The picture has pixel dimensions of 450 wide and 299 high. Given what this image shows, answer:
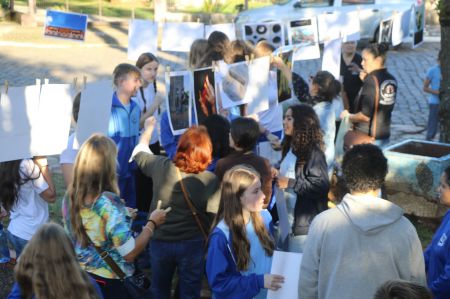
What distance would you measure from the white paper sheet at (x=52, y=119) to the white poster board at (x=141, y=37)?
9.60 ft

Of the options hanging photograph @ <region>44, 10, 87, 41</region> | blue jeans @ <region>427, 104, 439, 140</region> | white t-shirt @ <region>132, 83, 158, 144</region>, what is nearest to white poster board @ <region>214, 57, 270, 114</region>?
white t-shirt @ <region>132, 83, 158, 144</region>

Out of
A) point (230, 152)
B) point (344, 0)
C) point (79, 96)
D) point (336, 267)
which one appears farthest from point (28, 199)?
point (344, 0)

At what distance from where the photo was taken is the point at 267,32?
9.76 m

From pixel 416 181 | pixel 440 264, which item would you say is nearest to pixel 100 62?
pixel 416 181

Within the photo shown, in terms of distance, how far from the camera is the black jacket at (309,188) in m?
5.10

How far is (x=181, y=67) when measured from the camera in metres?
17.4

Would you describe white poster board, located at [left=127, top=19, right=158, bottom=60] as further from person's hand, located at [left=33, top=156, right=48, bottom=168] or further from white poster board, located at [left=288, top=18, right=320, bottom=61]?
person's hand, located at [left=33, top=156, right=48, bottom=168]

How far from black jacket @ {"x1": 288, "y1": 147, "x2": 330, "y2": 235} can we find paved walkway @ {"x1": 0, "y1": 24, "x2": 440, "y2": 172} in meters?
6.61

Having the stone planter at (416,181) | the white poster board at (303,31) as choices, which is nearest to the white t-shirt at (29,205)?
the stone planter at (416,181)

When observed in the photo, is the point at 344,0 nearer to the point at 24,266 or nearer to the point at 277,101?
the point at 277,101

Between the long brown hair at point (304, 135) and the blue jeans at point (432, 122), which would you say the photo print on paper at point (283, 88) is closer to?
the long brown hair at point (304, 135)

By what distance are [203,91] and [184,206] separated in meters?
2.13

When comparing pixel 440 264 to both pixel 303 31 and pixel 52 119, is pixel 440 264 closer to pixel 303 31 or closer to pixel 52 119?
pixel 52 119

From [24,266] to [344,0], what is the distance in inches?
702
